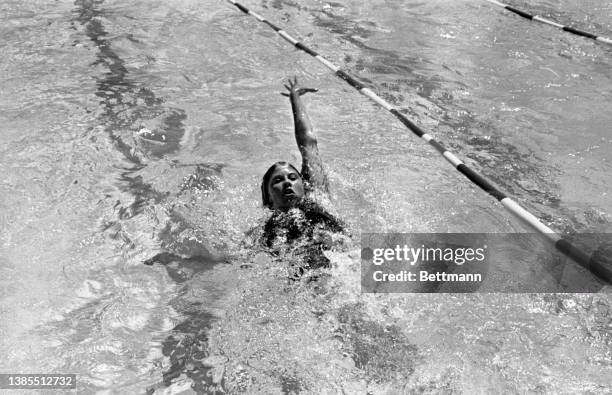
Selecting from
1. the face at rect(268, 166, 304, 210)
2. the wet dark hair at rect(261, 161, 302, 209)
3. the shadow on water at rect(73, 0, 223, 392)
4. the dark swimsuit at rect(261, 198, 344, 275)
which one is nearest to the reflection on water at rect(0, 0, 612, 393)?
the shadow on water at rect(73, 0, 223, 392)

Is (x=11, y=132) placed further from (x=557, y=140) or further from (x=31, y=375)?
(x=557, y=140)

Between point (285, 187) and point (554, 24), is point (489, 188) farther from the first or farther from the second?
point (554, 24)

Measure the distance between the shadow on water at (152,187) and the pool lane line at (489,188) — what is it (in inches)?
77.5

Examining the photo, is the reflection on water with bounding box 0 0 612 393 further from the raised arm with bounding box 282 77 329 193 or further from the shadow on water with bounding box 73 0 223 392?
the raised arm with bounding box 282 77 329 193

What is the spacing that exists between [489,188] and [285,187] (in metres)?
1.56

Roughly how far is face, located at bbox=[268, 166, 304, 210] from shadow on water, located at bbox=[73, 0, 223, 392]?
606mm

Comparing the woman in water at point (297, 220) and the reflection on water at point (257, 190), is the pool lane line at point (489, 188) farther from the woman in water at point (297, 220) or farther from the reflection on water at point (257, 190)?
the woman in water at point (297, 220)

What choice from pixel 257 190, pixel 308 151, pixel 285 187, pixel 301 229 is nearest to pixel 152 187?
pixel 257 190

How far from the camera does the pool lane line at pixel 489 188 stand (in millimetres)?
3623

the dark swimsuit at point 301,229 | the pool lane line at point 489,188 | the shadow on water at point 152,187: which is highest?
the pool lane line at point 489,188

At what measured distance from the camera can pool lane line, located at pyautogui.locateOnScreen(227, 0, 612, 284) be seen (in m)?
3.62

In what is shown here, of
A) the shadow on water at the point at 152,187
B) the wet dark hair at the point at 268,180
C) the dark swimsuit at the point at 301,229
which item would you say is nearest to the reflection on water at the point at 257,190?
the shadow on water at the point at 152,187

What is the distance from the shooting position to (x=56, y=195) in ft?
16.6

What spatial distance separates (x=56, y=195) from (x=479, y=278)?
3329 millimetres
